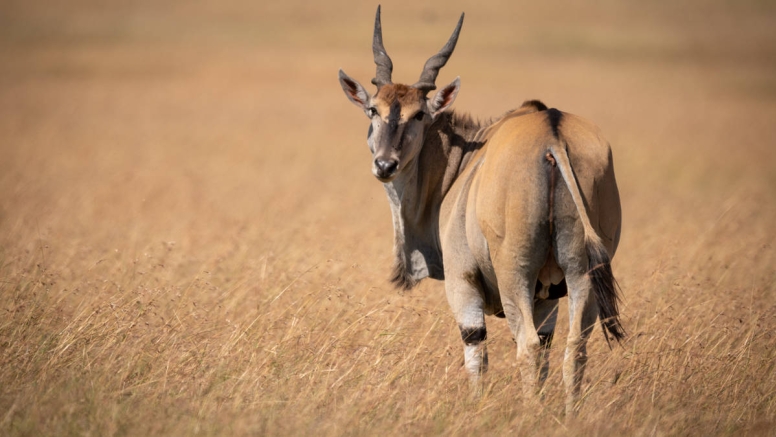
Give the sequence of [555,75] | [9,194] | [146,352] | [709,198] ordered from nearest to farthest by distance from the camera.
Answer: [146,352] < [9,194] < [709,198] < [555,75]

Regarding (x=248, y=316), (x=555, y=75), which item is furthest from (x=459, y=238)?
(x=555, y=75)

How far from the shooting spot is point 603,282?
5078 millimetres

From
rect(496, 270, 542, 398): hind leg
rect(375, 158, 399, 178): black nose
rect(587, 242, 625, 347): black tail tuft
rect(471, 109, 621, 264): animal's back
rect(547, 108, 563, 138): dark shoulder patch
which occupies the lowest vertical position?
rect(496, 270, 542, 398): hind leg

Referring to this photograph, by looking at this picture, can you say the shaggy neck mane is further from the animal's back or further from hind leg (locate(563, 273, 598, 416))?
hind leg (locate(563, 273, 598, 416))

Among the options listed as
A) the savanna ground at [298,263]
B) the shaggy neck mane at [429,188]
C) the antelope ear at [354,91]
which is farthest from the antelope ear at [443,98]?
the savanna ground at [298,263]

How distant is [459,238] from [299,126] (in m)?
19.0

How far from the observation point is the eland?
5105 mm

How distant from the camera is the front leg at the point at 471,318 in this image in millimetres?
6000

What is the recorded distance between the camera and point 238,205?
14.5 metres

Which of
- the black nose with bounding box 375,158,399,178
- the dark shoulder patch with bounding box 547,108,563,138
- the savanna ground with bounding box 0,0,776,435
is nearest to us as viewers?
the savanna ground with bounding box 0,0,776,435

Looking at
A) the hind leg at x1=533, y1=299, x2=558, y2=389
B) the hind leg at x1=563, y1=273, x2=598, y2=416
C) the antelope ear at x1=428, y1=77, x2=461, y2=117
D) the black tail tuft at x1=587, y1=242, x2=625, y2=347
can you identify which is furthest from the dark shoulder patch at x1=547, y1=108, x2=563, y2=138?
the hind leg at x1=533, y1=299, x2=558, y2=389

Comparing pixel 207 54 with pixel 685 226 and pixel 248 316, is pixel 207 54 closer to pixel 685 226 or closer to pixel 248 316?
pixel 685 226

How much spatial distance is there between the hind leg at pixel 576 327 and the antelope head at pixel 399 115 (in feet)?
5.60

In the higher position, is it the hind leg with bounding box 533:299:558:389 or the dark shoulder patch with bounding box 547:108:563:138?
the dark shoulder patch with bounding box 547:108:563:138
